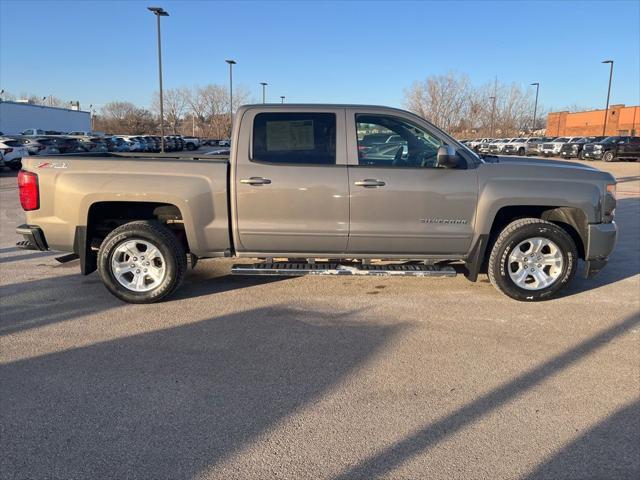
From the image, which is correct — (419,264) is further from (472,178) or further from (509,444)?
(509,444)

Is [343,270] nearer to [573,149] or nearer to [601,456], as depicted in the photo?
[601,456]

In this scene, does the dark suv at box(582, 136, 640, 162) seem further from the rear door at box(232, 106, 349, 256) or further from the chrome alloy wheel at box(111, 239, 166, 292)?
the chrome alloy wheel at box(111, 239, 166, 292)

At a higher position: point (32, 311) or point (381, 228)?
point (381, 228)

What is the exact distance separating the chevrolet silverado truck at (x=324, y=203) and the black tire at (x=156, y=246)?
0.01m

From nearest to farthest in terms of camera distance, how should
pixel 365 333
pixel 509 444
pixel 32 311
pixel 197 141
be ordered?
1. pixel 509 444
2. pixel 365 333
3. pixel 32 311
4. pixel 197 141

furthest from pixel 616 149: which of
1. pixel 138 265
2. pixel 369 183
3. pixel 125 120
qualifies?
pixel 125 120

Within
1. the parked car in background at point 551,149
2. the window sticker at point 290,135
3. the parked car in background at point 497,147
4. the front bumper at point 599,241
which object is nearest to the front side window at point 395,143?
the window sticker at point 290,135

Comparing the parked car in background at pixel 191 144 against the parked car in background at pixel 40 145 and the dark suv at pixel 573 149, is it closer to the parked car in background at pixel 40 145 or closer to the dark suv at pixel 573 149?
the parked car in background at pixel 40 145

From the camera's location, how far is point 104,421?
3.03 meters

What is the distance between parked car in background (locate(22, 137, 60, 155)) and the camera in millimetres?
25625

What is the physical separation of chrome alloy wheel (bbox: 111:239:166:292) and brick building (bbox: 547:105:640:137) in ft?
247

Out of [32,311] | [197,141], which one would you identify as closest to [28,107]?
[197,141]

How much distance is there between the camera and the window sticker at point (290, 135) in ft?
16.6

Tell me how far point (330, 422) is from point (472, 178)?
2.99 metres
